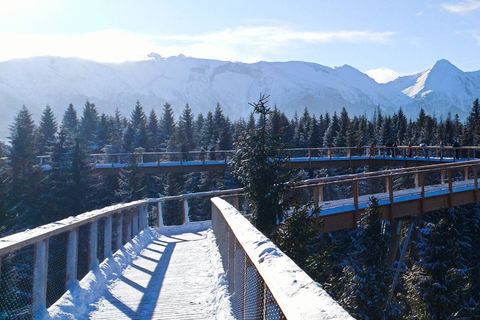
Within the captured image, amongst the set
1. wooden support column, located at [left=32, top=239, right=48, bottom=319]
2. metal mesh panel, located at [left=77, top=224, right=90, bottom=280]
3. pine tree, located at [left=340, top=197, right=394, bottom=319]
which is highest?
wooden support column, located at [left=32, top=239, right=48, bottom=319]

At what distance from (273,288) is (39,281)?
367 centimetres

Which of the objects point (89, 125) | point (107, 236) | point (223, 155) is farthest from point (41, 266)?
point (89, 125)

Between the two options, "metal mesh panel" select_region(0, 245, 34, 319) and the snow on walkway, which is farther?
the snow on walkway

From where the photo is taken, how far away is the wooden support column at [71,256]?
6566 mm

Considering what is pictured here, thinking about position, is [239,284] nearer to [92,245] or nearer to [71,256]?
[71,256]

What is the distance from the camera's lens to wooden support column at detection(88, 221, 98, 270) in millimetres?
7602

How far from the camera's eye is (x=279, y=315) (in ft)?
8.98

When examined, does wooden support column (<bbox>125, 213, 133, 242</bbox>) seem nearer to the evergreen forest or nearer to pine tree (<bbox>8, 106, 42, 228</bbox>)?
the evergreen forest

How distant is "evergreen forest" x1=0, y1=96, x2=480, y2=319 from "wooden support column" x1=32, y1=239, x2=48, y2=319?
5.16 meters

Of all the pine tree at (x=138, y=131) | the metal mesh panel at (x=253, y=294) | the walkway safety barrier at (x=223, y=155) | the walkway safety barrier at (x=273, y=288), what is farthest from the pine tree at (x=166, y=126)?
the metal mesh panel at (x=253, y=294)

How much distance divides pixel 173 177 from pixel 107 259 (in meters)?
49.3

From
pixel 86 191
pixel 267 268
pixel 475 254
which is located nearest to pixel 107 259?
pixel 267 268

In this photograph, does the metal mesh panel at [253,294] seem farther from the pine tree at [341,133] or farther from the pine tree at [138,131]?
the pine tree at [341,133]

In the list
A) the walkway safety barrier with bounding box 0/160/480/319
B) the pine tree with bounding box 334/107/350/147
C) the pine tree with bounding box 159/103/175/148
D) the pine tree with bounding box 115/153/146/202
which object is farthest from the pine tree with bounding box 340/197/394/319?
the pine tree with bounding box 159/103/175/148
